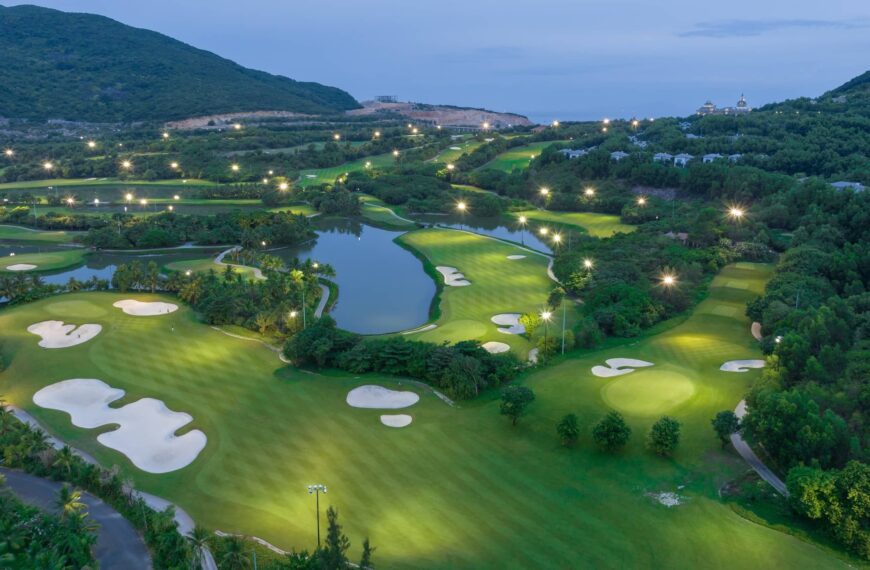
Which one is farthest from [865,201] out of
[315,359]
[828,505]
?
[315,359]

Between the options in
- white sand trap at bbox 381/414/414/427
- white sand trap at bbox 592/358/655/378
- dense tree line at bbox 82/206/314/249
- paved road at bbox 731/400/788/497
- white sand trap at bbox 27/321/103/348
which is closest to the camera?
paved road at bbox 731/400/788/497

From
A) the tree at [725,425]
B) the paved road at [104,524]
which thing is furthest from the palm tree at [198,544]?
the tree at [725,425]

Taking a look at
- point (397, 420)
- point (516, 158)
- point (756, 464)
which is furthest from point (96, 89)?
point (756, 464)

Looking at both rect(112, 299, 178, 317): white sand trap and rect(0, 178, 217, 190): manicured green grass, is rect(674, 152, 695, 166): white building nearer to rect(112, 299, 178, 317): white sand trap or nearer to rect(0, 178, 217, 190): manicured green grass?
rect(0, 178, 217, 190): manicured green grass

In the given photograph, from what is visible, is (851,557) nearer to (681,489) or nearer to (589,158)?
(681,489)

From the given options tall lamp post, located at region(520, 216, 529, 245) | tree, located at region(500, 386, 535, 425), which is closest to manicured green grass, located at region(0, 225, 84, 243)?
tall lamp post, located at region(520, 216, 529, 245)

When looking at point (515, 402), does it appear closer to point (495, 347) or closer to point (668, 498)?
point (668, 498)

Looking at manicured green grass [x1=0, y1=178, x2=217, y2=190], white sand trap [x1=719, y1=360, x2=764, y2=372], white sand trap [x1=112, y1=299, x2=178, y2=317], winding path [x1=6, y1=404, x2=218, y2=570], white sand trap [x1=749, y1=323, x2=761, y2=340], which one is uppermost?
manicured green grass [x1=0, y1=178, x2=217, y2=190]
